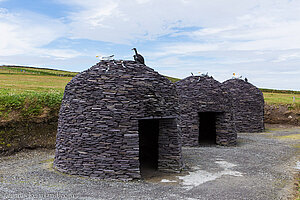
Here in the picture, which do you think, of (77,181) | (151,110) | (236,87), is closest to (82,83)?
(151,110)

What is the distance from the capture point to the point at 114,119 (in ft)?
33.0

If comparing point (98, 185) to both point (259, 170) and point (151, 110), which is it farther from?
point (259, 170)

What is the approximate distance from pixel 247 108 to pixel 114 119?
17.8 m

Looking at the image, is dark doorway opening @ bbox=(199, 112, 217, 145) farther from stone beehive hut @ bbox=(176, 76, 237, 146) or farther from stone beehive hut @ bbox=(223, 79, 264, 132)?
stone beehive hut @ bbox=(223, 79, 264, 132)

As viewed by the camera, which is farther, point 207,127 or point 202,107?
point 207,127

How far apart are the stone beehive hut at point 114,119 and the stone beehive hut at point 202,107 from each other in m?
6.00

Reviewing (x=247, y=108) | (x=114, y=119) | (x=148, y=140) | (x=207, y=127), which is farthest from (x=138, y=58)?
(x=247, y=108)

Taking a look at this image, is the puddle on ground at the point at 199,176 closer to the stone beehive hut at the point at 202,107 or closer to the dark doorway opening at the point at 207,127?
the stone beehive hut at the point at 202,107

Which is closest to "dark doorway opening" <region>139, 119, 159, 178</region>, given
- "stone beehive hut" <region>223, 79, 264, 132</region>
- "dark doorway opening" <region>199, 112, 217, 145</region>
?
"dark doorway opening" <region>199, 112, 217, 145</region>

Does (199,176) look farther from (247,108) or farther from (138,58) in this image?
(247,108)

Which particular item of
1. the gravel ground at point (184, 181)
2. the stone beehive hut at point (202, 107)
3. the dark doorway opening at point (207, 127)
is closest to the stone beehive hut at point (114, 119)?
the gravel ground at point (184, 181)

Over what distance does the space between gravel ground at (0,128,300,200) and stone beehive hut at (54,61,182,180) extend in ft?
1.84

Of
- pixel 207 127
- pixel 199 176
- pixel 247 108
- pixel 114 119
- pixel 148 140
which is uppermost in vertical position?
pixel 114 119

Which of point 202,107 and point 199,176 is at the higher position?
point 202,107
